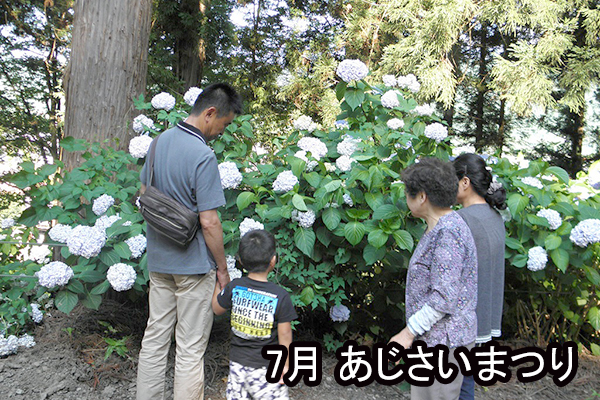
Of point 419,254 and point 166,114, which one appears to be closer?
point 419,254

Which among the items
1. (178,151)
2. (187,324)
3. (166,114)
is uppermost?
(166,114)

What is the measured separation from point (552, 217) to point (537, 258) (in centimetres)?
27

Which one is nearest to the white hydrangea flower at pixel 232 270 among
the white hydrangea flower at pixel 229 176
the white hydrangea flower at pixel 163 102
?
the white hydrangea flower at pixel 229 176

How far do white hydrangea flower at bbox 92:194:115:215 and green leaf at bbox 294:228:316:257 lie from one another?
1140 millimetres

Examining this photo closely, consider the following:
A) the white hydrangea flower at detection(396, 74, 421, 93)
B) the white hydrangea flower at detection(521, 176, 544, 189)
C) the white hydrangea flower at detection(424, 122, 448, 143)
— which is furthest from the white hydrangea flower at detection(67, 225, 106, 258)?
the white hydrangea flower at detection(521, 176, 544, 189)

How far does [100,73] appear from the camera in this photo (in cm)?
362

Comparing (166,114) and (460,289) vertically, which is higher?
(166,114)

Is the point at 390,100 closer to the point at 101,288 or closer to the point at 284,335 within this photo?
the point at 284,335

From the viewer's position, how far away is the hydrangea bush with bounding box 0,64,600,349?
246 cm

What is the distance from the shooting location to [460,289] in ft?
5.24

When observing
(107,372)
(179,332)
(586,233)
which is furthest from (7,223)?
(586,233)

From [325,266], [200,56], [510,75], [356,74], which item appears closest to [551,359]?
[325,266]

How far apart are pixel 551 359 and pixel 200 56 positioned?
8.54 metres

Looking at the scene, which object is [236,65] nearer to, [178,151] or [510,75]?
[510,75]
